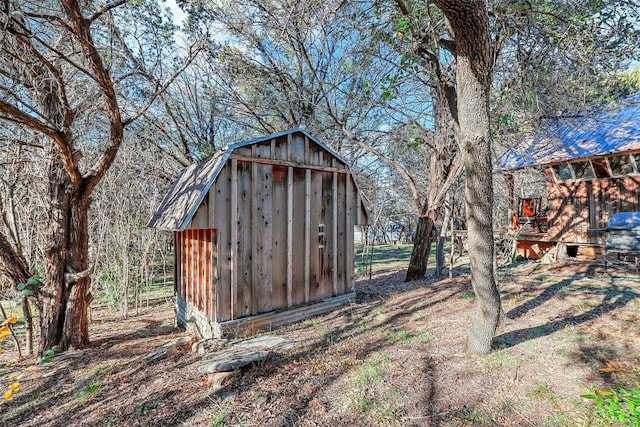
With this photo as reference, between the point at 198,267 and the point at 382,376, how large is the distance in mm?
3649

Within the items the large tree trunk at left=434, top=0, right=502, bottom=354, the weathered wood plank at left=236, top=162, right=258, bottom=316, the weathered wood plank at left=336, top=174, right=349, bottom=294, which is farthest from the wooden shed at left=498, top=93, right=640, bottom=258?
the weathered wood plank at left=236, top=162, right=258, bottom=316

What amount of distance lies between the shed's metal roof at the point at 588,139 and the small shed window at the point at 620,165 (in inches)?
20.5

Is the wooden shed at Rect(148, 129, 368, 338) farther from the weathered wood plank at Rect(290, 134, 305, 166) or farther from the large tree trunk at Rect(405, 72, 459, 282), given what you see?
the large tree trunk at Rect(405, 72, 459, 282)

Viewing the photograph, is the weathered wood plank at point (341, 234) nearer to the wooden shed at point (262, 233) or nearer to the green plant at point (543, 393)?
the wooden shed at point (262, 233)

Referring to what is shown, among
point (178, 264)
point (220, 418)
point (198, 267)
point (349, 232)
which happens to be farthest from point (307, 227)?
point (220, 418)

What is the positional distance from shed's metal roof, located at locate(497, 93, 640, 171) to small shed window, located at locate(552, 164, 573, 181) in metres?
0.65

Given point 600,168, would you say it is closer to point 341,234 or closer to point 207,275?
point 341,234

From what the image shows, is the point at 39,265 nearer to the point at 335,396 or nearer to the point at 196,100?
the point at 196,100

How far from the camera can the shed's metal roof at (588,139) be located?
818 cm

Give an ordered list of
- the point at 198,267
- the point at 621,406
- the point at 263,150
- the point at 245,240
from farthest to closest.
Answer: the point at 198,267 < the point at 263,150 < the point at 245,240 < the point at 621,406

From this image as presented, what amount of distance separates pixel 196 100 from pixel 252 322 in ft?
26.3

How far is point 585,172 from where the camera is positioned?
9375mm

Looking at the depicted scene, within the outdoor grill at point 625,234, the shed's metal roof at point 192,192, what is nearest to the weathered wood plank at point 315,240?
the shed's metal roof at point 192,192

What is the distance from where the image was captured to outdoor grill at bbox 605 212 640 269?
6.74 meters
